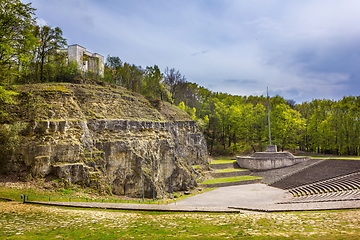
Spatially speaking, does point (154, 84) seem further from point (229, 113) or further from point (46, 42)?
point (46, 42)

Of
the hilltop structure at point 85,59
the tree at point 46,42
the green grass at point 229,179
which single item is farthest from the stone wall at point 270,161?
the tree at point 46,42

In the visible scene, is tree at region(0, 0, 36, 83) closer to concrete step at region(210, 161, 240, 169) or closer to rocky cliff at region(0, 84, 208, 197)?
rocky cliff at region(0, 84, 208, 197)

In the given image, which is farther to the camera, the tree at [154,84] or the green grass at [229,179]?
the tree at [154,84]

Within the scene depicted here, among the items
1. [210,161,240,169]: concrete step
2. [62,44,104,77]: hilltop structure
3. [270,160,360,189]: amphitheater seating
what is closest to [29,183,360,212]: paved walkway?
[270,160,360,189]: amphitheater seating

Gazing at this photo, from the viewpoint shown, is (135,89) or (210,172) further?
(135,89)

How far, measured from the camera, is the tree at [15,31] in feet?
54.0

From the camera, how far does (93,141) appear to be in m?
25.4

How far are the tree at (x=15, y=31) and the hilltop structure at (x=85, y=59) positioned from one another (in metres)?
22.0

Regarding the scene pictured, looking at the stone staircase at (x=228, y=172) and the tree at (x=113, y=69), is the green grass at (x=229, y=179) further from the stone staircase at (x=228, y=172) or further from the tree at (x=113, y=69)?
the tree at (x=113, y=69)

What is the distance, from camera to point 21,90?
23953 millimetres

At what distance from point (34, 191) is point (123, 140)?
36.1 feet

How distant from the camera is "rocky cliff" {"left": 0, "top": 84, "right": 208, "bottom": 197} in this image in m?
20.5

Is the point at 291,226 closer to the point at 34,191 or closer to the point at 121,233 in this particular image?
the point at 121,233

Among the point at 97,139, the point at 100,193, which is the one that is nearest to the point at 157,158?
the point at 97,139
